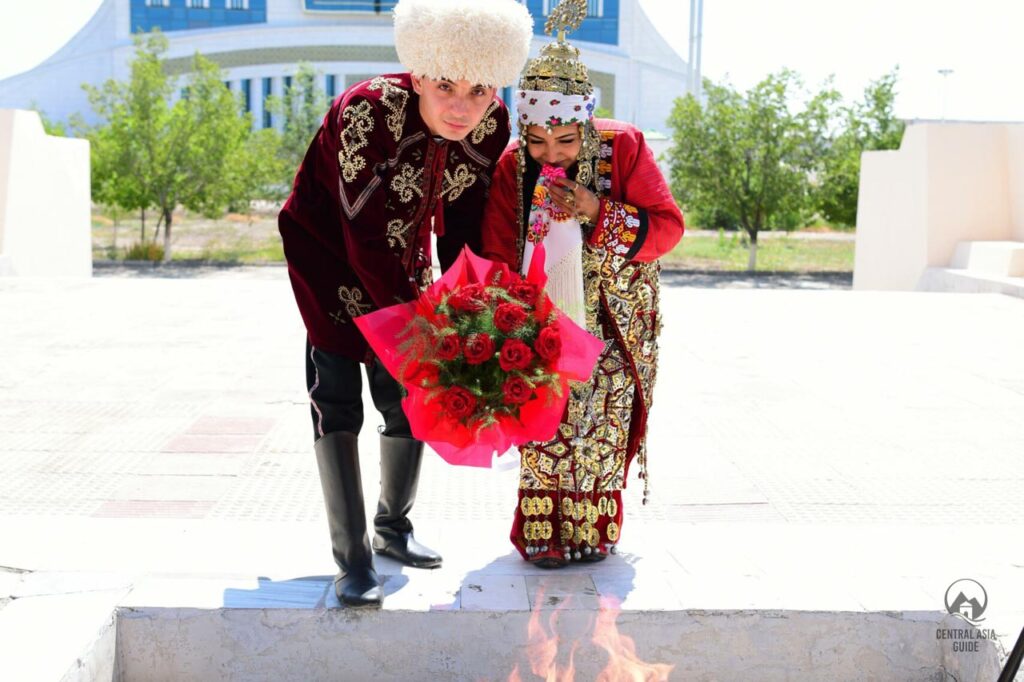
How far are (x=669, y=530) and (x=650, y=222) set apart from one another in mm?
1160

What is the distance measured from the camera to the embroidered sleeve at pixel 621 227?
9.96 feet

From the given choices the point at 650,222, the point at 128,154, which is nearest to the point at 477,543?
the point at 650,222

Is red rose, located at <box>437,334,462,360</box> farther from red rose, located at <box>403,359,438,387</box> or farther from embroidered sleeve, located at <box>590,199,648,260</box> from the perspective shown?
embroidered sleeve, located at <box>590,199,648,260</box>

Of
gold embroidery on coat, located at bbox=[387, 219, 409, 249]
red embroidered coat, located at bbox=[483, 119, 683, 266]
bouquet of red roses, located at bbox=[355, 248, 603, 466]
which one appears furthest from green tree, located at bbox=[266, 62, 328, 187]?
bouquet of red roses, located at bbox=[355, 248, 603, 466]

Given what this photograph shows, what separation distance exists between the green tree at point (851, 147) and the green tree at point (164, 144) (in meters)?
13.8

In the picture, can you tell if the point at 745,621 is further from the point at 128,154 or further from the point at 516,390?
the point at 128,154

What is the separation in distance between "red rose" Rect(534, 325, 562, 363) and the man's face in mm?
589

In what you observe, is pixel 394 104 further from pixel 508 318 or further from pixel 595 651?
pixel 595 651

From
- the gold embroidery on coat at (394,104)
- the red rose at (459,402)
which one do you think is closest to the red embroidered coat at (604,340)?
the gold embroidery on coat at (394,104)

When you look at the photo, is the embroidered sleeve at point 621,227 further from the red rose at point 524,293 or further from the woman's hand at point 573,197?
the red rose at point 524,293

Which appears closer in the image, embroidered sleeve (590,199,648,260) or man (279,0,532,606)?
man (279,0,532,606)

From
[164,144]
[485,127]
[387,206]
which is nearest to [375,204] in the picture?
[387,206]

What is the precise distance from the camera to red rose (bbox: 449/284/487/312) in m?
2.69

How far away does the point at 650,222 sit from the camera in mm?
3055
